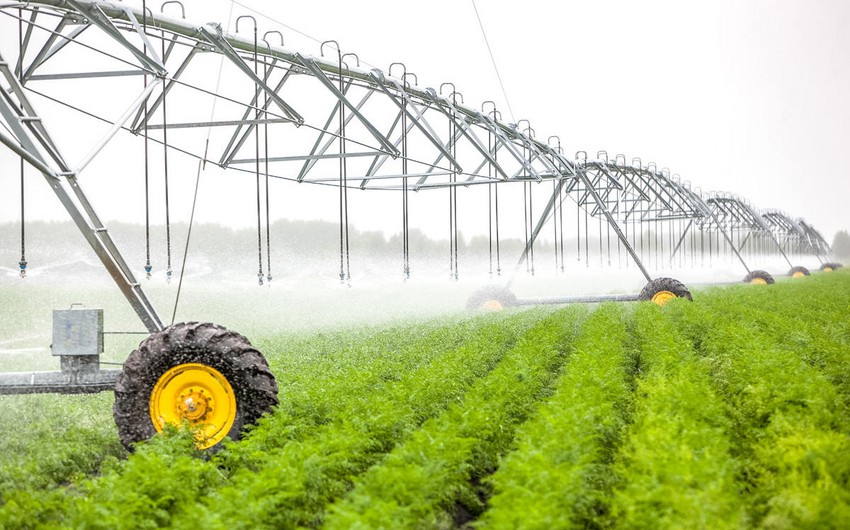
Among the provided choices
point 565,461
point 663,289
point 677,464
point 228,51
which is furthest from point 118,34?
point 663,289

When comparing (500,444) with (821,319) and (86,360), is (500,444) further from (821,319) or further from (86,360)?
(821,319)

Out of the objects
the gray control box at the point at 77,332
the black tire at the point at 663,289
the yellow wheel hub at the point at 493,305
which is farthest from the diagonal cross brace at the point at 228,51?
the black tire at the point at 663,289

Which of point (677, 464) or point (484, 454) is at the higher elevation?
point (677, 464)

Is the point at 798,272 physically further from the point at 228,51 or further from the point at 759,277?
the point at 228,51

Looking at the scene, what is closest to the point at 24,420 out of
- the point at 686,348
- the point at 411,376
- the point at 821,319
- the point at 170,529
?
the point at 411,376

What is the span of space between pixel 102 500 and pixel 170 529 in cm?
62

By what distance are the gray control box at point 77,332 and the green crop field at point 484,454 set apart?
90cm

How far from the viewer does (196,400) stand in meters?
7.80

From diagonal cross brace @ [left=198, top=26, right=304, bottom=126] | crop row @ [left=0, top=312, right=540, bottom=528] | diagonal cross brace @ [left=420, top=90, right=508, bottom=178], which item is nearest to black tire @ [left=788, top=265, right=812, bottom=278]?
diagonal cross brace @ [left=420, top=90, right=508, bottom=178]

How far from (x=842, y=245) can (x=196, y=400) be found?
383 feet

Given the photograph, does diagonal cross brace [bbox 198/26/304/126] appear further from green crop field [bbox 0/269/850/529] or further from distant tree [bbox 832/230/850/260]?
distant tree [bbox 832/230/850/260]

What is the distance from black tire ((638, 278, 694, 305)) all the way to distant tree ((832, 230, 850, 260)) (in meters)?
89.2

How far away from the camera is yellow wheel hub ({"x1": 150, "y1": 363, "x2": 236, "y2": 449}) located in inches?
304

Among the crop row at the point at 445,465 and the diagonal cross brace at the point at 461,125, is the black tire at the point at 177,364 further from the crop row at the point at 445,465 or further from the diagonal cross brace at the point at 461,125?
the diagonal cross brace at the point at 461,125
